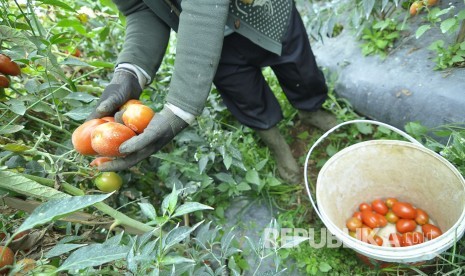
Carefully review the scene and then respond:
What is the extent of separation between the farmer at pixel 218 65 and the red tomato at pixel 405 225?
48cm

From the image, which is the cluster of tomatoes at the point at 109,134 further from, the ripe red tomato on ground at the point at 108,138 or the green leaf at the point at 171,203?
the green leaf at the point at 171,203

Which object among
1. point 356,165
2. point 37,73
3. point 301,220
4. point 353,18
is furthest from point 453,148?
point 37,73

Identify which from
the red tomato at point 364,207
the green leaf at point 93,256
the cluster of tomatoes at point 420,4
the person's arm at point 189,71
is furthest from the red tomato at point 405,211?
the green leaf at point 93,256

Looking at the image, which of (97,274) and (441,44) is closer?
(97,274)

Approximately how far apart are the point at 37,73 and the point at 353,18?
1.40 meters

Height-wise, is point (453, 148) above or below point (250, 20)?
below

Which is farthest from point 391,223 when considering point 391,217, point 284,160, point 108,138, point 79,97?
point 79,97

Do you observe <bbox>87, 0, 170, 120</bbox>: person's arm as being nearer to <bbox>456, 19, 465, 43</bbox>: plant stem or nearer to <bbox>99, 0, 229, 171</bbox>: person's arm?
<bbox>99, 0, 229, 171</bbox>: person's arm

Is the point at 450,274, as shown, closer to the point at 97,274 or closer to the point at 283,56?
the point at 283,56

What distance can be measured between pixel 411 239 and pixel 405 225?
7 centimetres

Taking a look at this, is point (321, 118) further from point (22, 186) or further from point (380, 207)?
point (22, 186)

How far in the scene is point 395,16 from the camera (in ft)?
5.78

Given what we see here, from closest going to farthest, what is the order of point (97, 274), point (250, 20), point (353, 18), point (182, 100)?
point (97, 274), point (182, 100), point (250, 20), point (353, 18)

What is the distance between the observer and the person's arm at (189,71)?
983mm
